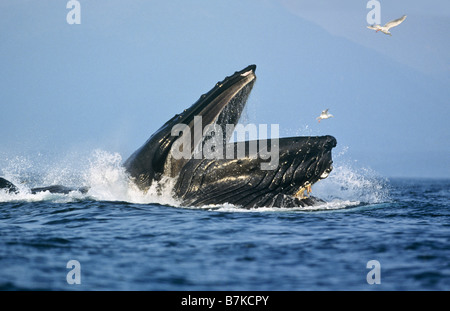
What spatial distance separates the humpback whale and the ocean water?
346mm

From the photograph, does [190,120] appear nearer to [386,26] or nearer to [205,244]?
[205,244]

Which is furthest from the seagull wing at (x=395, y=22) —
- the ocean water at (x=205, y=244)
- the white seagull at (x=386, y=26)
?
the ocean water at (x=205, y=244)

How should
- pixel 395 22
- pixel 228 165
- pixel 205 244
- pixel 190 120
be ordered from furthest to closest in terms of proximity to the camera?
pixel 395 22 < pixel 228 165 < pixel 190 120 < pixel 205 244

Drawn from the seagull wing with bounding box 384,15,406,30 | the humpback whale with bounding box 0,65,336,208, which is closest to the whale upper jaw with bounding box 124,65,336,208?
the humpback whale with bounding box 0,65,336,208

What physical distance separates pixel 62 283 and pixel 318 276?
3.13 metres

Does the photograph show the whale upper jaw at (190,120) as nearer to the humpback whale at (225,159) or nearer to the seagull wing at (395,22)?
the humpback whale at (225,159)

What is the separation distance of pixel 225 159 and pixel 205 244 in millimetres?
3653

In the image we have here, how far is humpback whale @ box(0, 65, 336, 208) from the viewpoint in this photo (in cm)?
1202

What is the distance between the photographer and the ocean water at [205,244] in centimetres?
689

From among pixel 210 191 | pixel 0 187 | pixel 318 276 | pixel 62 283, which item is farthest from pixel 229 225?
pixel 0 187

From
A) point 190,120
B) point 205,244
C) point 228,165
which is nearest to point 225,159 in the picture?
point 228,165

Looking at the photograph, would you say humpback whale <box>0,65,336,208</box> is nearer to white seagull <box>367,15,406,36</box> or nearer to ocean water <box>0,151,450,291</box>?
ocean water <box>0,151,450,291</box>

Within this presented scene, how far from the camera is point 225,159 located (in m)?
12.2
